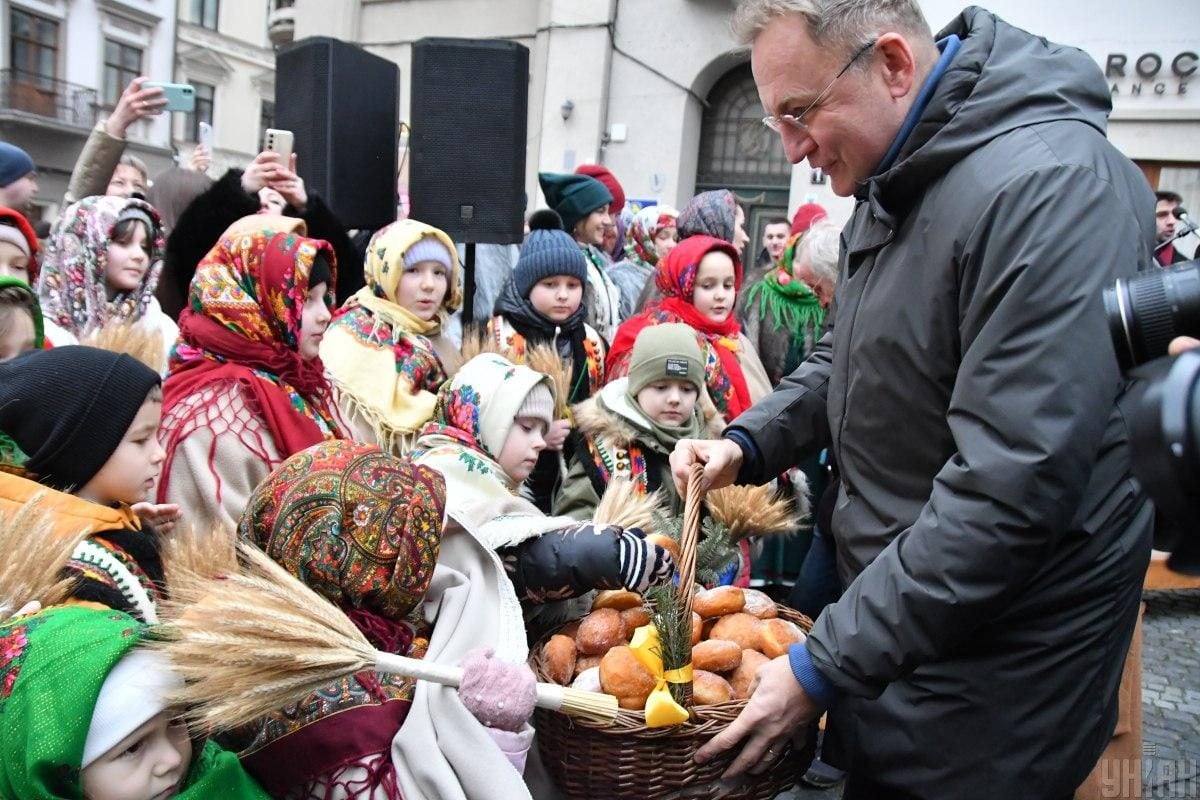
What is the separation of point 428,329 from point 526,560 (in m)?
2.00

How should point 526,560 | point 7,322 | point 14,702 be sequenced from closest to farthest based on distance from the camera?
point 14,702, point 526,560, point 7,322

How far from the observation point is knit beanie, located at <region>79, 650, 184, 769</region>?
4.57ft

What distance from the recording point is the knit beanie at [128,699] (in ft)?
4.57

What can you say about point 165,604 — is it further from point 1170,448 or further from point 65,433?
point 1170,448

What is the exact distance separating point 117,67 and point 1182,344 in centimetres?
3393

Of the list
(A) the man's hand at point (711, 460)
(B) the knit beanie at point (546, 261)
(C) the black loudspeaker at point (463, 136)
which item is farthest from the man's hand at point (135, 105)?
(A) the man's hand at point (711, 460)

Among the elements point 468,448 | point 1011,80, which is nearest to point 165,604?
point 468,448

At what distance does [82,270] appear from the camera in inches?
150

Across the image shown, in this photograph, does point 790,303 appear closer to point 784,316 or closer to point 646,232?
point 784,316

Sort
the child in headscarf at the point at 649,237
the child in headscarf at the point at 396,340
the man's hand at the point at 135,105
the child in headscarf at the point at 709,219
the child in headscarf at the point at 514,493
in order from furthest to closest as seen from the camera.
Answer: the child in headscarf at the point at 649,237
the child in headscarf at the point at 709,219
the man's hand at the point at 135,105
the child in headscarf at the point at 396,340
the child in headscarf at the point at 514,493

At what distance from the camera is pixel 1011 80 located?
1606mm

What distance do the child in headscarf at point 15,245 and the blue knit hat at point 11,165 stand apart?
3.23ft

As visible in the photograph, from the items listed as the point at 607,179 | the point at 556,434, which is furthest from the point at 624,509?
the point at 607,179

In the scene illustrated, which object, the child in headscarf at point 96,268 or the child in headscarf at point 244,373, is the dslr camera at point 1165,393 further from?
the child in headscarf at point 96,268
